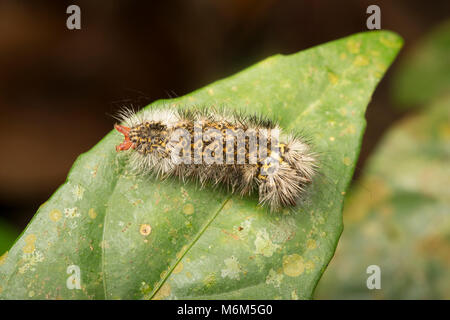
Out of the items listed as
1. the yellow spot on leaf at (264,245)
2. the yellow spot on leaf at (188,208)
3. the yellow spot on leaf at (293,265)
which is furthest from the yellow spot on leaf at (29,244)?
the yellow spot on leaf at (293,265)

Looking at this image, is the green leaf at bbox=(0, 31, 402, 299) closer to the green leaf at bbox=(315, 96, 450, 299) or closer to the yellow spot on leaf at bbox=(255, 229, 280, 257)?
the yellow spot on leaf at bbox=(255, 229, 280, 257)

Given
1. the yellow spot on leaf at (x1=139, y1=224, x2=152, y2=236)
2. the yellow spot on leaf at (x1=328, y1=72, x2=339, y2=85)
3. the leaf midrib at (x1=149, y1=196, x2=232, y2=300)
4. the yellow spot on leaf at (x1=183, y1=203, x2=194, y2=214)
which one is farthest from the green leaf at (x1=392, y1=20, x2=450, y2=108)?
the yellow spot on leaf at (x1=139, y1=224, x2=152, y2=236)

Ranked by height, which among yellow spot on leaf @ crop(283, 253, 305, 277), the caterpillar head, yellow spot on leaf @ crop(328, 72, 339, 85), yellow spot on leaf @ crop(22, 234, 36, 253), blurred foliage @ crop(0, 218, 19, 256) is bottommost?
blurred foliage @ crop(0, 218, 19, 256)

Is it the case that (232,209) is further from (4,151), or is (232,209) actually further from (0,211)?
(4,151)

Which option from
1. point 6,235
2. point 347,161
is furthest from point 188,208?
point 6,235

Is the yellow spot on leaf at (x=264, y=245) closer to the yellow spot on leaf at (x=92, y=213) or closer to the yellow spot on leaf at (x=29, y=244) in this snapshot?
the yellow spot on leaf at (x=92, y=213)

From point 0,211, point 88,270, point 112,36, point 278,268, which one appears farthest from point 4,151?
point 278,268
